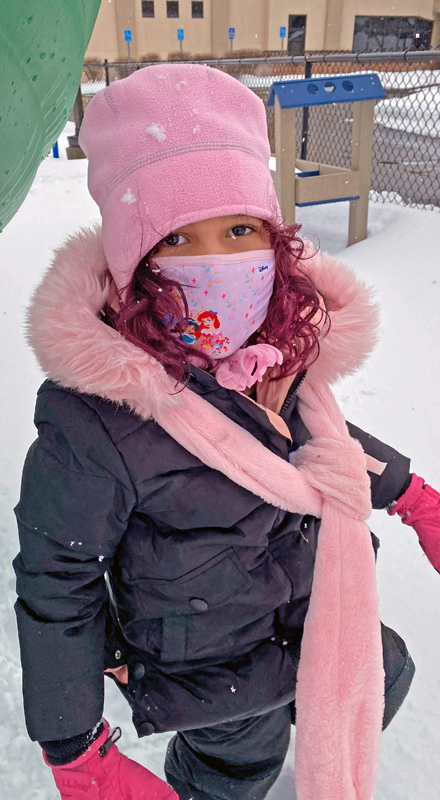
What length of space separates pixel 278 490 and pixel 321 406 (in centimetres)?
32

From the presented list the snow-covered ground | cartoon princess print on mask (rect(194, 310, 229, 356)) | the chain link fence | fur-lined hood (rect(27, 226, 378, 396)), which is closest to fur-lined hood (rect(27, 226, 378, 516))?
fur-lined hood (rect(27, 226, 378, 396))

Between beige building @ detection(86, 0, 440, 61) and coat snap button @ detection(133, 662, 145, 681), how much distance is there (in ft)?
78.9

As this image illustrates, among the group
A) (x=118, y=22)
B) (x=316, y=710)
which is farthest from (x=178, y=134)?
(x=118, y=22)

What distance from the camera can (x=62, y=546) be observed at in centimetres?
112

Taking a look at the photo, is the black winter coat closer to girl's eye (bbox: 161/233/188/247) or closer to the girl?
the girl

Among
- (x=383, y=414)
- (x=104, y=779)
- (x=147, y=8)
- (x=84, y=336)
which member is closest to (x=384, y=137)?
(x=383, y=414)

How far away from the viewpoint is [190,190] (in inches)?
43.8

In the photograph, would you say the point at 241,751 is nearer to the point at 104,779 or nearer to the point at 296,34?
the point at 104,779

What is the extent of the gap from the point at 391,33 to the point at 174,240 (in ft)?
100

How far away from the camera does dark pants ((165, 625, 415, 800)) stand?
4.56 ft

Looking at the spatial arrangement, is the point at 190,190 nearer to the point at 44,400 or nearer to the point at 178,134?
the point at 178,134

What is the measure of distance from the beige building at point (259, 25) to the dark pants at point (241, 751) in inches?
947

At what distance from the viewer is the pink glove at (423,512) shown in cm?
154

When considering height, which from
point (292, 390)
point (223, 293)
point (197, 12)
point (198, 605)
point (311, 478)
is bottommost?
point (198, 605)
